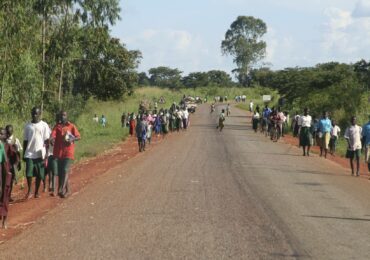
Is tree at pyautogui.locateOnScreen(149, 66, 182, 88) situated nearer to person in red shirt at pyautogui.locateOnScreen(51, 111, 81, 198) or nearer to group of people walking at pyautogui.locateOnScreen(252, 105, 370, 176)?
group of people walking at pyautogui.locateOnScreen(252, 105, 370, 176)

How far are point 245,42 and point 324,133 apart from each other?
4064 inches

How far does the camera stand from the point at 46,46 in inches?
1351

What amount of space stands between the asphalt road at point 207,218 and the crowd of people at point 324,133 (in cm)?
100

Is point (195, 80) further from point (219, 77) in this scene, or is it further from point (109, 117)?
point (109, 117)

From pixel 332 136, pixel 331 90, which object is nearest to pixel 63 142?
pixel 332 136

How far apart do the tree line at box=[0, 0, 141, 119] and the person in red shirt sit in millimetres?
10514

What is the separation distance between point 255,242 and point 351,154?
34.8 feet

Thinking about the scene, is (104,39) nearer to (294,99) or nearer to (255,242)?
(294,99)

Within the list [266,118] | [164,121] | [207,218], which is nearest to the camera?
[207,218]

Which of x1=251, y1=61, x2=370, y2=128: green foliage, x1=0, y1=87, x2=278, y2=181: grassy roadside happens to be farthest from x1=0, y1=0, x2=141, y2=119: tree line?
x1=251, y1=61, x2=370, y2=128: green foliage

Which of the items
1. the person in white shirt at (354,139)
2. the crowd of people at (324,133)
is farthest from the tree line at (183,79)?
the person in white shirt at (354,139)

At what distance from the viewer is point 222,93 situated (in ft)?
372

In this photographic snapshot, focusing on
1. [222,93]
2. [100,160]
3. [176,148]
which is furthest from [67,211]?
[222,93]

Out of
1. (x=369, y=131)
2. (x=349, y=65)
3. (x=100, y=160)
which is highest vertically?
(x=349, y=65)
